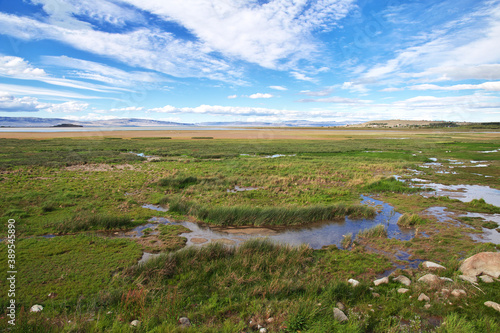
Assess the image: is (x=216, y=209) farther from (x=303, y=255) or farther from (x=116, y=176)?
(x=116, y=176)

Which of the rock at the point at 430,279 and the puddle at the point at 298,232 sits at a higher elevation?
the rock at the point at 430,279

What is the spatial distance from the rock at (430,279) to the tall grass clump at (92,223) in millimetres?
13229

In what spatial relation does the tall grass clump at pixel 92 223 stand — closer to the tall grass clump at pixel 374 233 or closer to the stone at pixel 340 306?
the stone at pixel 340 306

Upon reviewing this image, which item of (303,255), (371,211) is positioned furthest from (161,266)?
(371,211)

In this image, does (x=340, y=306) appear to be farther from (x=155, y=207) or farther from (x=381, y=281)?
(x=155, y=207)

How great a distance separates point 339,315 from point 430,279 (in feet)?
12.2

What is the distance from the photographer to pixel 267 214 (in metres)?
14.6

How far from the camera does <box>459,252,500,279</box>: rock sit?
774 cm

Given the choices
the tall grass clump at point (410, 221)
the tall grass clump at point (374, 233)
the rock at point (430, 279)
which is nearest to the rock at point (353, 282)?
the rock at point (430, 279)

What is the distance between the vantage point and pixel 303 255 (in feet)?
32.7

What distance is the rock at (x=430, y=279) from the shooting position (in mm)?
7547

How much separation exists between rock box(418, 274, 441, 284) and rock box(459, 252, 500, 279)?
4.23 ft

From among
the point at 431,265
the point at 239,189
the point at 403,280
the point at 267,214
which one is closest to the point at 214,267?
the point at 267,214

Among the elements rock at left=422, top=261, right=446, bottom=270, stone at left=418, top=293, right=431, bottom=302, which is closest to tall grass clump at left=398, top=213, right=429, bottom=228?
rock at left=422, top=261, right=446, bottom=270
